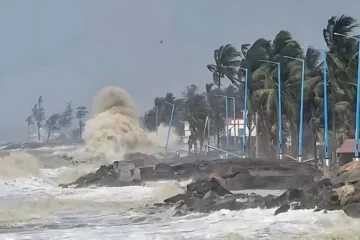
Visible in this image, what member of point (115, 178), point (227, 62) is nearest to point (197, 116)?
point (227, 62)

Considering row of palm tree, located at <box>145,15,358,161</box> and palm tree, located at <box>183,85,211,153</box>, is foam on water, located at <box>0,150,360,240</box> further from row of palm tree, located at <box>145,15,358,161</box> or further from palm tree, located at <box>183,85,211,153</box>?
palm tree, located at <box>183,85,211,153</box>

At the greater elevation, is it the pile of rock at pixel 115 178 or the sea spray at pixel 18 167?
the pile of rock at pixel 115 178

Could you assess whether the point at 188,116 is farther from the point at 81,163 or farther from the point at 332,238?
the point at 332,238

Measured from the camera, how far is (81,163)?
7044cm

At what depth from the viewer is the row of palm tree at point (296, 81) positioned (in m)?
39.7

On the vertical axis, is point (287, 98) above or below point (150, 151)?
above

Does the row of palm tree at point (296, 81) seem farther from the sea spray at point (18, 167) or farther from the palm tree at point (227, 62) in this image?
the sea spray at point (18, 167)

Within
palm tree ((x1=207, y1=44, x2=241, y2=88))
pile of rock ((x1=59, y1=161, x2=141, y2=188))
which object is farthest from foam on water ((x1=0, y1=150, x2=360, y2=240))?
palm tree ((x1=207, y1=44, x2=241, y2=88))

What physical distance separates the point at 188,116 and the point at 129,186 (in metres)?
51.6

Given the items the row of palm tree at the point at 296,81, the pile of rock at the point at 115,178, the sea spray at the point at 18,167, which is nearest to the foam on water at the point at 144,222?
the pile of rock at the point at 115,178

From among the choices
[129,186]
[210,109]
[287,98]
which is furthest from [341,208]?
[210,109]

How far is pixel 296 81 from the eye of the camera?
50062 mm

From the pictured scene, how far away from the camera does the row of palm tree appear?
1561 inches

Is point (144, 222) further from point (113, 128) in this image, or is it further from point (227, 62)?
point (113, 128)
